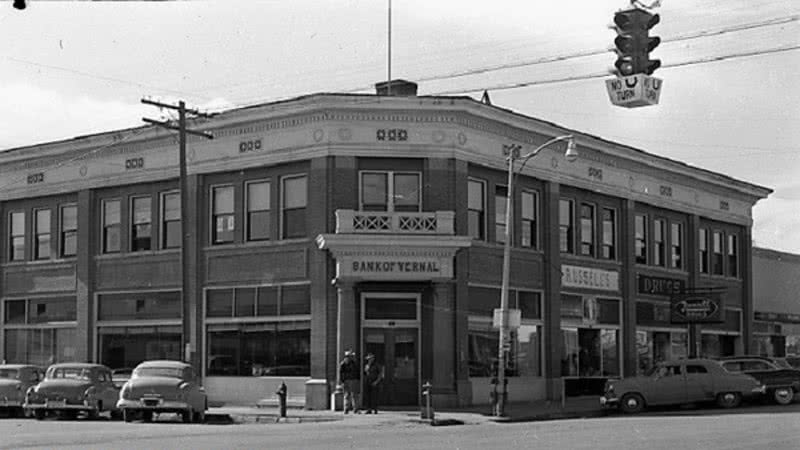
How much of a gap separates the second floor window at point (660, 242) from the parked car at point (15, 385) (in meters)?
23.6

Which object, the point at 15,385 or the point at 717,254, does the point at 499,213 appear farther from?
the point at 717,254

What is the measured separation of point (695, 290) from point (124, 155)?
21838 millimetres

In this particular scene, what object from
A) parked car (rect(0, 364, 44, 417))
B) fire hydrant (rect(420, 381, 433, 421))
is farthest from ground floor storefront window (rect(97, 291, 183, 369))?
fire hydrant (rect(420, 381, 433, 421))

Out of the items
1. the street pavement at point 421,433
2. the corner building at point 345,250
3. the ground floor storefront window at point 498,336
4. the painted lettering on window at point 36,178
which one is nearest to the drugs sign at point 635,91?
the street pavement at point 421,433

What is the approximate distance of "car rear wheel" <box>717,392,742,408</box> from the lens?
3600 cm

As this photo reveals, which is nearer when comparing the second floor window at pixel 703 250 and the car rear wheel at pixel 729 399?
the car rear wheel at pixel 729 399

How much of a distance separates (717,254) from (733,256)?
59.8 inches

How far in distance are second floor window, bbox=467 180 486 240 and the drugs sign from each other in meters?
22.2

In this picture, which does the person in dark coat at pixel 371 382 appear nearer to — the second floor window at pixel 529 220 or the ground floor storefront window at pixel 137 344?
the second floor window at pixel 529 220

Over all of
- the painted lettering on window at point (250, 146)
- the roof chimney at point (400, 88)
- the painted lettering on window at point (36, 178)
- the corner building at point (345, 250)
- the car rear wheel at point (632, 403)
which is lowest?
the car rear wheel at point (632, 403)

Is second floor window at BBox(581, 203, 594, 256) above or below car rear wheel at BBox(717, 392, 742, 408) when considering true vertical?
above

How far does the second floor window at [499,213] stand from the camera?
38875 mm

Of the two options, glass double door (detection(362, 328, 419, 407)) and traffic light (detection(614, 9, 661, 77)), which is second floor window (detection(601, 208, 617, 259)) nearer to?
glass double door (detection(362, 328, 419, 407))

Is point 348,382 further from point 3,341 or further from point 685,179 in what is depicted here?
point 685,179
